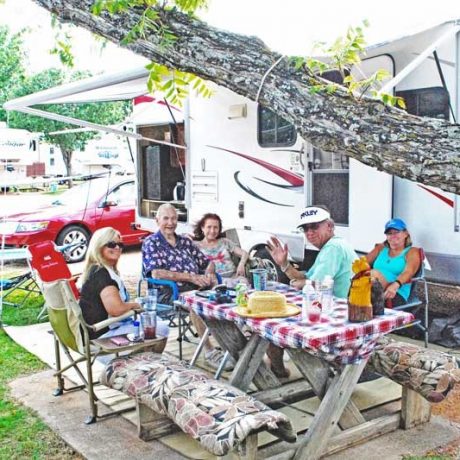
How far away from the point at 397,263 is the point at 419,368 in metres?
1.70

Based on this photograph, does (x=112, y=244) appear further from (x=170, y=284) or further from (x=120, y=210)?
(x=120, y=210)

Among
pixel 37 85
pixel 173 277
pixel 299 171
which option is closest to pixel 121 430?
pixel 173 277

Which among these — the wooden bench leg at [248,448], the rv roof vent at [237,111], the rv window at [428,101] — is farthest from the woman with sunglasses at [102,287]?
the rv roof vent at [237,111]

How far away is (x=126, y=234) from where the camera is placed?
10.1 metres

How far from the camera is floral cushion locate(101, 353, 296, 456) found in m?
2.63

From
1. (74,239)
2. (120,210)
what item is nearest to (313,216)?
(74,239)

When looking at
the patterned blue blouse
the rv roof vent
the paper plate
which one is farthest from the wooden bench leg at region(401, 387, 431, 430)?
the rv roof vent

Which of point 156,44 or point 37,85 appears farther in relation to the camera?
point 37,85

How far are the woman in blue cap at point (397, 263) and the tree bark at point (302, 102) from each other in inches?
107

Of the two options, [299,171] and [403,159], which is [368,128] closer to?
[403,159]

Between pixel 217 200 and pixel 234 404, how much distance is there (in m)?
4.32

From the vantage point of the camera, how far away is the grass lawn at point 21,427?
3.41m

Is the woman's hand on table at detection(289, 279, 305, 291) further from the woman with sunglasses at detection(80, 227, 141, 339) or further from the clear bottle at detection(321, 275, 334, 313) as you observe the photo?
the woman with sunglasses at detection(80, 227, 141, 339)

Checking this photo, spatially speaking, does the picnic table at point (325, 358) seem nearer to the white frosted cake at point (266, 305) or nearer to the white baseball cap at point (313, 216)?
the white frosted cake at point (266, 305)
